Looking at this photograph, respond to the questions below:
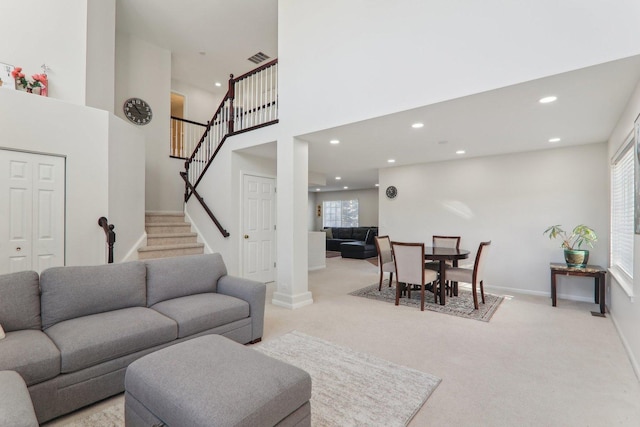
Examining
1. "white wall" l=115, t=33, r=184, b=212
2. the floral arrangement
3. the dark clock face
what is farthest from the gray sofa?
the dark clock face

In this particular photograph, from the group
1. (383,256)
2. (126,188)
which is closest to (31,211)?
(126,188)

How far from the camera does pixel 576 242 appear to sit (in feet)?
14.3

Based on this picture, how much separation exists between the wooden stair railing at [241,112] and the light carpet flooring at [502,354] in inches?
106

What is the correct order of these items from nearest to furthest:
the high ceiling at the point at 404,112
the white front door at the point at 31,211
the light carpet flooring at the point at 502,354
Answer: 1. the light carpet flooring at the point at 502,354
2. the high ceiling at the point at 404,112
3. the white front door at the point at 31,211

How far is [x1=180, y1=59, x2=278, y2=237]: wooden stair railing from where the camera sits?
460 cm

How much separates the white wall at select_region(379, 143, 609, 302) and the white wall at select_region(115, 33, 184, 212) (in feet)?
16.8

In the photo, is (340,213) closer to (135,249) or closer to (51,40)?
(135,249)

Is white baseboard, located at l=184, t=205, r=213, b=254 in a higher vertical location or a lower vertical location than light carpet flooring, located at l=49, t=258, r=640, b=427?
higher

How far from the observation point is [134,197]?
14.6ft

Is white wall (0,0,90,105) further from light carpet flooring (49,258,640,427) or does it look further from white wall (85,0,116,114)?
light carpet flooring (49,258,640,427)

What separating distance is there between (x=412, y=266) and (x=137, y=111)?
5.97 meters

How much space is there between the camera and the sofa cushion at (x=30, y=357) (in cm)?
161

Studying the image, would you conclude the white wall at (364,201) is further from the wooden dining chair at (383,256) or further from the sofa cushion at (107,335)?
the sofa cushion at (107,335)

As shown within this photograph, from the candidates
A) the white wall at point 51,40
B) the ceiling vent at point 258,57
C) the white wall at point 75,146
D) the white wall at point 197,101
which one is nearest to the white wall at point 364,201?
the white wall at point 197,101
